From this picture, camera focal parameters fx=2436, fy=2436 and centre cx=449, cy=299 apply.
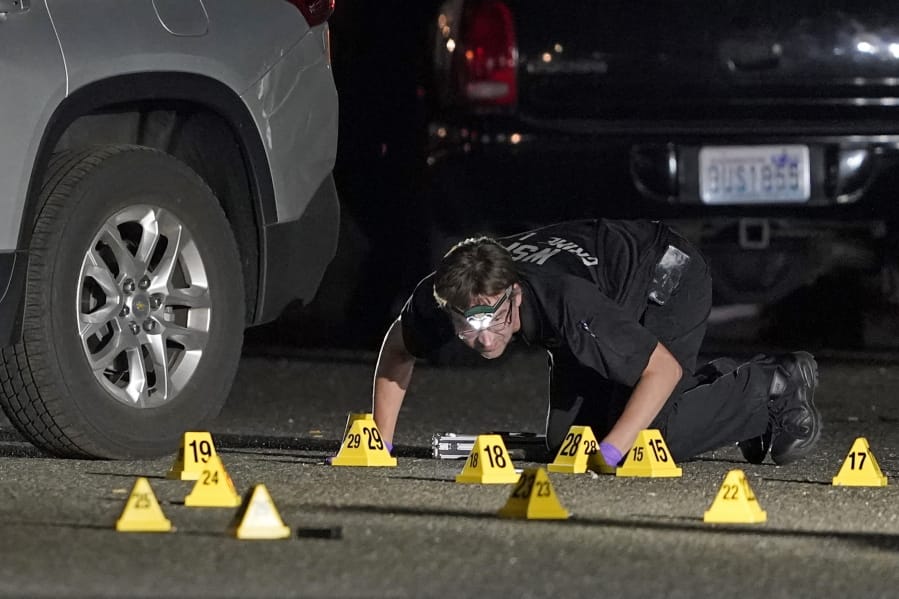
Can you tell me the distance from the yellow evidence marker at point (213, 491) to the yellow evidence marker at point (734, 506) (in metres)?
1.13

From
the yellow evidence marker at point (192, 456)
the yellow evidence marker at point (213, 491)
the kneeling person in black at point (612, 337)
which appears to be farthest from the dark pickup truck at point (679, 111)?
the yellow evidence marker at point (213, 491)

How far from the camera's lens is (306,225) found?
7.32m

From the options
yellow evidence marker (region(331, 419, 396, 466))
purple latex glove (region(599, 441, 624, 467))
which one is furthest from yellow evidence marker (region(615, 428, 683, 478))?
yellow evidence marker (region(331, 419, 396, 466))

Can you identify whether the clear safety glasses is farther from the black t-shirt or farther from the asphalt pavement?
the asphalt pavement

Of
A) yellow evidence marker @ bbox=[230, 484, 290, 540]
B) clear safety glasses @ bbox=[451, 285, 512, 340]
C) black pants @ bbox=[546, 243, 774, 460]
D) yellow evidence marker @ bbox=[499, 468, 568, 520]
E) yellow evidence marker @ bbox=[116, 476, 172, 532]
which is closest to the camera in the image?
yellow evidence marker @ bbox=[230, 484, 290, 540]

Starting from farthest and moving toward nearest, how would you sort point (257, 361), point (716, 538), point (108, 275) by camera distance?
point (257, 361) < point (108, 275) < point (716, 538)

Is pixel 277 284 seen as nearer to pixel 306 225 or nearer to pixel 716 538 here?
pixel 306 225

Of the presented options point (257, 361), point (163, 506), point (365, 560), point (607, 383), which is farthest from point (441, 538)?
point (257, 361)

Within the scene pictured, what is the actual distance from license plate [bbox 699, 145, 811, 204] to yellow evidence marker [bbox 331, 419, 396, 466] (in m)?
2.35

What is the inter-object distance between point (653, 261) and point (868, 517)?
4.35 feet

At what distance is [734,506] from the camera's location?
18.6 ft

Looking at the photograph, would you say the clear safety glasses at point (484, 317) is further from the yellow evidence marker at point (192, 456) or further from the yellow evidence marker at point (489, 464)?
the yellow evidence marker at point (192, 456)

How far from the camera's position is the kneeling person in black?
6.41m

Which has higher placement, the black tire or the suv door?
the suv door
